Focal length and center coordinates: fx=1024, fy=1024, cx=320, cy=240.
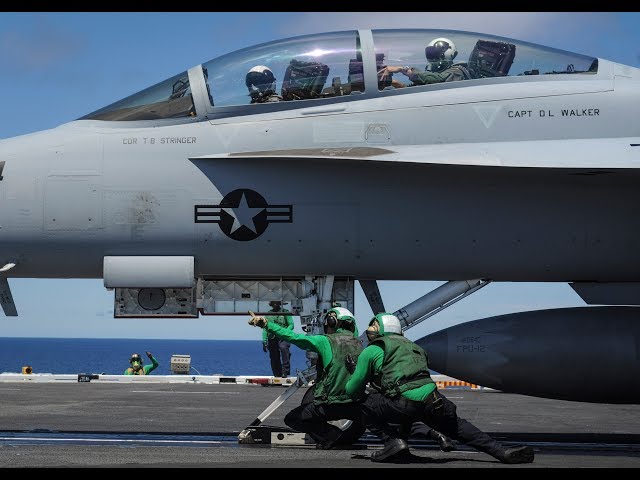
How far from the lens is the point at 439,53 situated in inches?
489

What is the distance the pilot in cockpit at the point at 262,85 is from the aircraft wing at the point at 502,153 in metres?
0.69

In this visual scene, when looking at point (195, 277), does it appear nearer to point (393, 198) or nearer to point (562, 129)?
point (393, 198)

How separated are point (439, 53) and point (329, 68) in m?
1.35

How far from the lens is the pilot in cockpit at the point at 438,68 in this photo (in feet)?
40.5

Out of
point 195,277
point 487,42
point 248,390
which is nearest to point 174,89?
point 195,277

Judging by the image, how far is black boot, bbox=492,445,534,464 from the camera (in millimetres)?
10484

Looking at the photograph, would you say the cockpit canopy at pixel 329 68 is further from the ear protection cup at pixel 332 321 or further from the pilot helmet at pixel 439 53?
the ear protection cup at pixel 332 321

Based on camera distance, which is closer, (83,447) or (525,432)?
(83,447)

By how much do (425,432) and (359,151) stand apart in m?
3.32

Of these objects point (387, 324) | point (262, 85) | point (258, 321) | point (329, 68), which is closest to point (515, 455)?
point (387, 324)

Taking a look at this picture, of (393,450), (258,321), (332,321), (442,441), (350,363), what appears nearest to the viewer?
(393,450)

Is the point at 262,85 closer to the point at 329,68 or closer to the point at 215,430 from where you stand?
the point at 329,68

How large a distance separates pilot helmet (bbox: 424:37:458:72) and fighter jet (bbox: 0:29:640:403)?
0.03 meters

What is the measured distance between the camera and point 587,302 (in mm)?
13133
